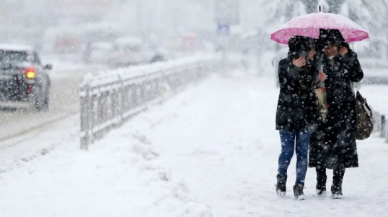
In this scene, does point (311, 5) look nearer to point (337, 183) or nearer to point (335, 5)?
point (335, 5)

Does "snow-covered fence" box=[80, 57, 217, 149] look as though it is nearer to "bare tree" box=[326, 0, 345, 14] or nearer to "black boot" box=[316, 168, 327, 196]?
"black boot" box=[316, 168, 327, 196]

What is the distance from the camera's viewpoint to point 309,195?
856 cm

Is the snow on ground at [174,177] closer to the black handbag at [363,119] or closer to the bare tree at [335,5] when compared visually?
the black handbag at [363,119]

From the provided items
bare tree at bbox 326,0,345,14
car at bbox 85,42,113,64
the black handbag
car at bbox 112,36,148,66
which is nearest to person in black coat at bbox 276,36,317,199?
the black handbag

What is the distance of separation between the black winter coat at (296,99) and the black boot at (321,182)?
57cm

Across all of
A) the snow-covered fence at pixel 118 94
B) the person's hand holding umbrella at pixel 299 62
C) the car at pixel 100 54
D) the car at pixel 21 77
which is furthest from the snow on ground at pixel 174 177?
the car at pixel 100 54

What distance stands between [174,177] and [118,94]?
557 cm

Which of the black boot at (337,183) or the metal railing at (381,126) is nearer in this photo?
the black boot at (337,183)

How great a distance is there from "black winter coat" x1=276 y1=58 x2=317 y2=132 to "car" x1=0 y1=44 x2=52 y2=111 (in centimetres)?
1140

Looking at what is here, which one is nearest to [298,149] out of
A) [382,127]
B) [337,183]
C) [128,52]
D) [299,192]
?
[299,192]

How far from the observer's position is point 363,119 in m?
8.19

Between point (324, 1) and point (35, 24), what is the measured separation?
162 feet

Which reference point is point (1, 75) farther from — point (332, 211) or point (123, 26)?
point (123, 26)

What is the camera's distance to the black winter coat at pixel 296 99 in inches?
316
